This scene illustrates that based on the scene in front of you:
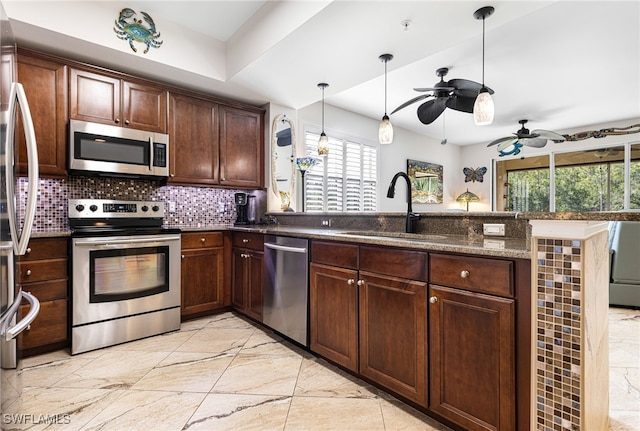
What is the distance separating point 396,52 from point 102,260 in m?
2.85

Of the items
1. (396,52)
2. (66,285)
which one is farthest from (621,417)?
(66,285)

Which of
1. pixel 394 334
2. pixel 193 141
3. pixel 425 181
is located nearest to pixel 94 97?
pixel 193 141

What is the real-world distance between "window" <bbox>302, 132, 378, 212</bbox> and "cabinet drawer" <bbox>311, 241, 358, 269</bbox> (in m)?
2.18

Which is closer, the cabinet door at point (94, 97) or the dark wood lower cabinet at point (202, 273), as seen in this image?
the cabinet door at point (94, 97)

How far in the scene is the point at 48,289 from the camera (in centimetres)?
235

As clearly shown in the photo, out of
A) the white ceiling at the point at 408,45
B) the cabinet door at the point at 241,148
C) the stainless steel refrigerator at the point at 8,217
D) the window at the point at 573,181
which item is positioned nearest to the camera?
the stainless steel refrigerator at the point at 8,217

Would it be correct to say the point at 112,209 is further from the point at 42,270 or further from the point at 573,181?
the point at 573,181

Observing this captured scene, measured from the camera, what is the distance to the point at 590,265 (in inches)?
46.5

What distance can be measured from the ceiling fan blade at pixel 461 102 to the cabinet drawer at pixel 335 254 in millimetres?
2109

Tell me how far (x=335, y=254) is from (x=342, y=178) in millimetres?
2938

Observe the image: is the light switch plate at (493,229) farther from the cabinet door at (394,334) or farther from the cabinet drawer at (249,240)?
the cabinet drawer at (249,240)

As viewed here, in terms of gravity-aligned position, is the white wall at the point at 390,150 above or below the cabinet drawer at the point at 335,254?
above

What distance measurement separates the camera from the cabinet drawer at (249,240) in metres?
2.85

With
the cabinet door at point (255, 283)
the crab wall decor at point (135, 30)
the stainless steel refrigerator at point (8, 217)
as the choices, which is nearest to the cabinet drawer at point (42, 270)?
the stainless steel refrigerator at point (8, 217)
